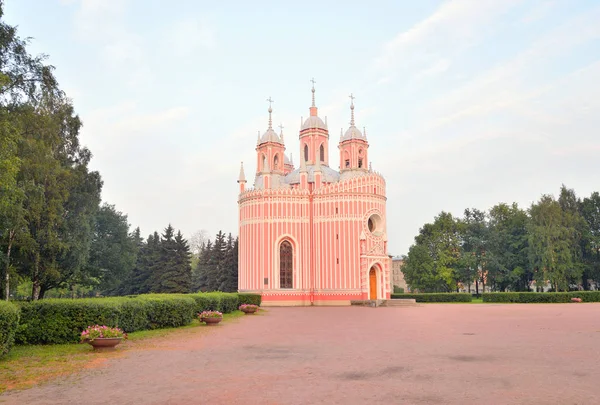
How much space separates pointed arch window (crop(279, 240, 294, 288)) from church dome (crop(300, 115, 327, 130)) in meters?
13.8

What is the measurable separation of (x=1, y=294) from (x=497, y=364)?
27086 mm

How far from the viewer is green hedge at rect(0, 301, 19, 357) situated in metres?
12.4

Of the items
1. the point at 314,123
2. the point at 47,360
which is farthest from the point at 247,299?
the point at 47,360

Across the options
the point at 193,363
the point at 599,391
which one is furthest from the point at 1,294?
the point at 599,391

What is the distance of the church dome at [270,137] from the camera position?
5253cm

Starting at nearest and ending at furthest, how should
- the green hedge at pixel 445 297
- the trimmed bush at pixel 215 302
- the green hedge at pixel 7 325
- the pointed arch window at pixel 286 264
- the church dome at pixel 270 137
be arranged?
the green hedge at pixel 7 325 < the trimmed bush at pixel 215 302 < the pointed arch window at pixel 286 264 < the green hedge at pixel 445 297 < the church dome at pixel 270 137

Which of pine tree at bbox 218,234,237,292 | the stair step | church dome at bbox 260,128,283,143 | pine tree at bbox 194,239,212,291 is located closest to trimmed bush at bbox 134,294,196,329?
the stair step

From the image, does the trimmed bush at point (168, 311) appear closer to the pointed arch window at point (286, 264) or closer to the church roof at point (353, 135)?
the pointed arch window at point (286, 264)

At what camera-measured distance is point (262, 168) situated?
2089 inches

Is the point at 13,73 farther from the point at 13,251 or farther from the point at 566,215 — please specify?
the point at 566,215

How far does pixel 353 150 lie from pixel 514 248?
2564 centimetres

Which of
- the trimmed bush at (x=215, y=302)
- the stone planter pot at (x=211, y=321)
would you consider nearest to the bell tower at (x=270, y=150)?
the trimmed bush at (x=215, y=302)

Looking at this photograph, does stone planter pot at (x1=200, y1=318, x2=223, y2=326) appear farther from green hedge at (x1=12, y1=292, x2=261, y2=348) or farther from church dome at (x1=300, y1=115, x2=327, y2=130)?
church dome at (x1=300, y1=115, x2=327, y2=130)

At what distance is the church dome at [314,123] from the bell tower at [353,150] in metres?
2.79
